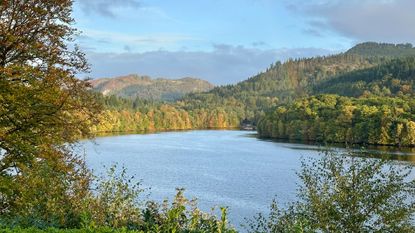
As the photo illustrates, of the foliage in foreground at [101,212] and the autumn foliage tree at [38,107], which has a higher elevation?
the autumn foliage tree at [38,107]

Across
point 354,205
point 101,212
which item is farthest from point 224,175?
point 101,212

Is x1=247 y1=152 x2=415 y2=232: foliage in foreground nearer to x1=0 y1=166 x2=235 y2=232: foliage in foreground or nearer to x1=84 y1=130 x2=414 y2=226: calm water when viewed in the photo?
x1=0 y1=166 x2=235 y2=232: foliage in foreground

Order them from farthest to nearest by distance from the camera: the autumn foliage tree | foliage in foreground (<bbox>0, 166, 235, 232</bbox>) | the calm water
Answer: the calm water → the autumn foliage tree → foliage in foreground (<bbox>0, 166, 235, 232</bbox>)

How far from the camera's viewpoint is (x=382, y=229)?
1988cm

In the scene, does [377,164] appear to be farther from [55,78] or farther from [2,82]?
[2,82]

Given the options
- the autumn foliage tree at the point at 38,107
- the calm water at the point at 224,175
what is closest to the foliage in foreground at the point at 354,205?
the autumn foliage tree at the point at 38,107

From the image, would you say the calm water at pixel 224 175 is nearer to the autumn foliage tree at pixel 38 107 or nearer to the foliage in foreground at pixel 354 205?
the autumn foliage tree at pixel 38 107

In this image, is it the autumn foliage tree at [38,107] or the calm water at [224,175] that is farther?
the calm water at [224,175]

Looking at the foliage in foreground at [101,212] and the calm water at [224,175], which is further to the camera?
the calm water at [224,175]

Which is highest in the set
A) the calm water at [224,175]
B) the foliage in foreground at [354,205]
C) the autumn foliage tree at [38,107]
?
the autumn foliage tree at [38,107]

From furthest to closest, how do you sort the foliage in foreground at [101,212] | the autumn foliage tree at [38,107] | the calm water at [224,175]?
Answer: 1. the calm water at [224,175]
2. the autumn foliage tree at [38,107]
3. the foliage in foreground at [101,212]

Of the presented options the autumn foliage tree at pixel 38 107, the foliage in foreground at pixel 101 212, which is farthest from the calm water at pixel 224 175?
the foliage in foreground at pixel 101 212

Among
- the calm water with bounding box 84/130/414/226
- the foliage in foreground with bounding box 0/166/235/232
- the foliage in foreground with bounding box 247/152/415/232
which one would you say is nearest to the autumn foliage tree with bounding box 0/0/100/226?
the foliage in foreground with bounding box 0/166/235/232

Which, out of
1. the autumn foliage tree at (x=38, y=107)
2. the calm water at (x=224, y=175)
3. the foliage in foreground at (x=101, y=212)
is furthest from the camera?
the calm water at (x=224, y=175)
